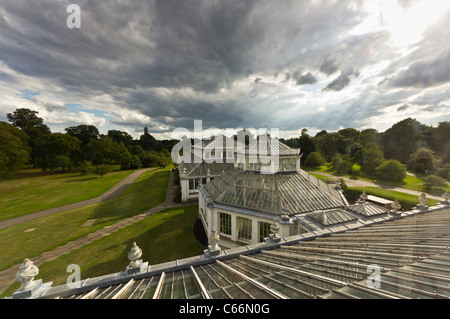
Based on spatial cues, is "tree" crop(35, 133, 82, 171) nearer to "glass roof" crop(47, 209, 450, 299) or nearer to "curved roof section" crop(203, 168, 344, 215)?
"curved roof section" crop(203, 168, 344, 215)

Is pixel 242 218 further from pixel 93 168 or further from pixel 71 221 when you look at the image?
pixel 93 168

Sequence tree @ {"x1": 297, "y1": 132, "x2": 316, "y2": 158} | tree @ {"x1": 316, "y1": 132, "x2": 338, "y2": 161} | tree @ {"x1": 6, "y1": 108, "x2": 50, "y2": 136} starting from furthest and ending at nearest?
tree @ {"x1": 316, "y1": 132, "x2": 338, "y2": 161} → tree @ {"x1": 297, "y1": 132, "x2": 316, "y2": 158} → tree @ {"x1": 6, "y1": 108, "x2": 50, "y2": 136}

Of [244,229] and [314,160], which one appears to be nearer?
[244,229]

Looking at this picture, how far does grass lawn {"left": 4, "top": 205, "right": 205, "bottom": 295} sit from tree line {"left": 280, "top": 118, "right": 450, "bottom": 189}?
45.4m

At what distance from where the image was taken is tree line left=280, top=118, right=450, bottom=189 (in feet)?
119

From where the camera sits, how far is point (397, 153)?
5519 cm

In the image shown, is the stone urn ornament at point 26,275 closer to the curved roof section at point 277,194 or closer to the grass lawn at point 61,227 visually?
the curved roof section at point 277,194

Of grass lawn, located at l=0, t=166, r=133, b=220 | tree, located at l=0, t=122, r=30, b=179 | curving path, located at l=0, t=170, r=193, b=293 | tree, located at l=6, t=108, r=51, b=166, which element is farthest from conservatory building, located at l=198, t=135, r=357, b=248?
tree, located at l=6, t=108, r=51, b=166

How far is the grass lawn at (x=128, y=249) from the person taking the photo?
1233 centimetres

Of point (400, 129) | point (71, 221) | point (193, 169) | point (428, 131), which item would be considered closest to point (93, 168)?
point (71, 221)

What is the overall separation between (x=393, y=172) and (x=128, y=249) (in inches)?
2127

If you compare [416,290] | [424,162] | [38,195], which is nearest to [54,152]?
[38,195]

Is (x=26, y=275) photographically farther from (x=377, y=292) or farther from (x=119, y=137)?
(x=119, y=137)
